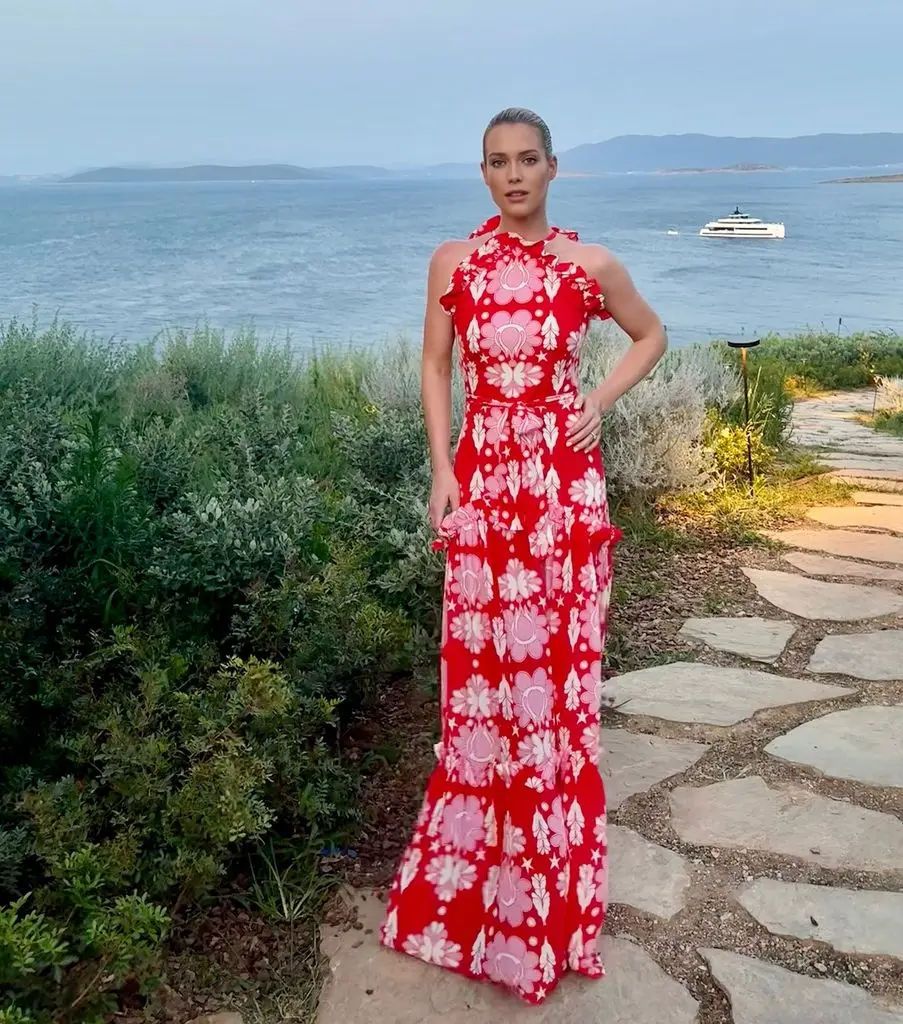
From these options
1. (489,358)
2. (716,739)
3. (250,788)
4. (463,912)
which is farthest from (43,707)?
(716,739)

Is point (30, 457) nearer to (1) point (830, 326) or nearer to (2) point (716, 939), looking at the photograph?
(2) point (716, 939)

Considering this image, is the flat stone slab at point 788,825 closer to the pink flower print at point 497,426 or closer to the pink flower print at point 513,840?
the pink flower print at point 513,840

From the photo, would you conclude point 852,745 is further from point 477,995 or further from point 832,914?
point 477,995

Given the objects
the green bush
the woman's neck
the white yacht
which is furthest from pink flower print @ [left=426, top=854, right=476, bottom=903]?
the white yacht

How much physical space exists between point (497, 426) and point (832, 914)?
1537mm

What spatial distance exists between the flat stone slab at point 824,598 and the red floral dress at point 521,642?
7.88 ft

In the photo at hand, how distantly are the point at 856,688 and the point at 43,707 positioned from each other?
9.48ft

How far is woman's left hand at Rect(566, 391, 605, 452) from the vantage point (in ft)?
7.33

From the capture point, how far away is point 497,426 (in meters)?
2.27

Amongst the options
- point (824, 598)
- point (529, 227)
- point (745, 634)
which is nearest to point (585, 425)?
point (529, 227)

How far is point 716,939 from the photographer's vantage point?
245 centimetres

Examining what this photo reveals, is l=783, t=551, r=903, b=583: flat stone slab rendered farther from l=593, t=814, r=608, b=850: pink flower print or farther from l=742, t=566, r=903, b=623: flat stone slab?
l=593, t=814, r=608, b=850: pink flower print

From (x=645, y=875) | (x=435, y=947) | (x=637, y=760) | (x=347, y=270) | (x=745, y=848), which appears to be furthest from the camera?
(x=347, y=270)

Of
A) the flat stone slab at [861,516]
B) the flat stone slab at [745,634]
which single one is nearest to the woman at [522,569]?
the flat stone slab at [745,634]
